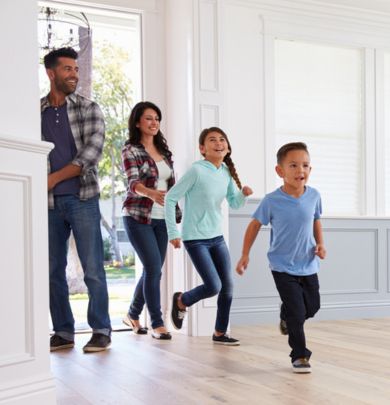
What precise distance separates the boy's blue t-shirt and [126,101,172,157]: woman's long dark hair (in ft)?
3.75

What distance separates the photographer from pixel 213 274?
3.58m

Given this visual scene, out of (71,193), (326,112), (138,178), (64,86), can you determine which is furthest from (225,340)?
(326,112)

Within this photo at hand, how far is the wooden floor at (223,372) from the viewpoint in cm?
233

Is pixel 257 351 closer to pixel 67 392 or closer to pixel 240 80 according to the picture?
pixel 67 392

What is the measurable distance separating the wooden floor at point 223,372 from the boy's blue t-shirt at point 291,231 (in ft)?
1.51

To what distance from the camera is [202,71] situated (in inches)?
161

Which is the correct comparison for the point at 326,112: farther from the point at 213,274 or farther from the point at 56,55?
the point at 56,55

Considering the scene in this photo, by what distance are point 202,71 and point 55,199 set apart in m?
1.30

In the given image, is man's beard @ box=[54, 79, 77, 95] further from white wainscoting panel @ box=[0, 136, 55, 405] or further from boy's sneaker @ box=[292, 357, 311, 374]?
boy's sneaker @ box=[292, 357, 311, 374]

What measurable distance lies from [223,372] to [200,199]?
1151 millimetres

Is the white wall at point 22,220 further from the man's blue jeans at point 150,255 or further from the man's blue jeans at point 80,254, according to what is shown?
the man's blue jeans at point 150,255

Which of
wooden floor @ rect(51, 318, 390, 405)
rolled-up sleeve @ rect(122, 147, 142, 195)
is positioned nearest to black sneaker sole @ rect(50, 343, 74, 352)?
wooden floor @ rect(51, 318, 390, 405)

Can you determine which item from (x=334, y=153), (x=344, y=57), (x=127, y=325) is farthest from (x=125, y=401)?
(x=344, y=57)

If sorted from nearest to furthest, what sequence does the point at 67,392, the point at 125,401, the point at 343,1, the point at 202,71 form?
the point at 125,401 < the point at 67,392 < the point at 202,71 < the point at 343,1
